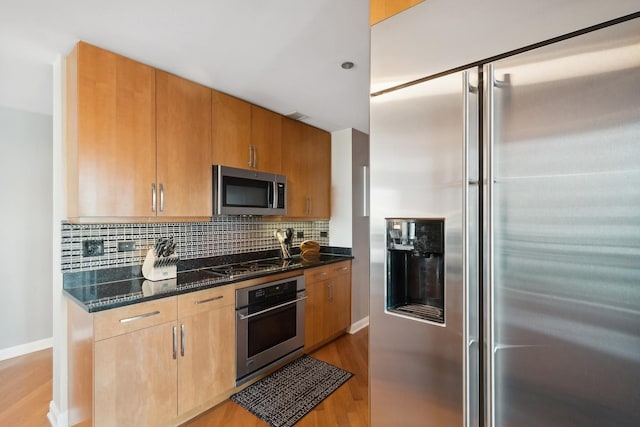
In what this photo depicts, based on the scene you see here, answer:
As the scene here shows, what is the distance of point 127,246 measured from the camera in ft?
7.51

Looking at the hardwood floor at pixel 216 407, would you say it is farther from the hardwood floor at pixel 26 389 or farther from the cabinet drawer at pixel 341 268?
the cabinet drawer at pixel 341 268

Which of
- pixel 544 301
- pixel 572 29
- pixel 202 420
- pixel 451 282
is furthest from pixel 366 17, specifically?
pixel 202 420

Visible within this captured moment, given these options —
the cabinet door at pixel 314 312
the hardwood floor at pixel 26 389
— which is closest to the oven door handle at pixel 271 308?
the cabinet door at pixel 314 312

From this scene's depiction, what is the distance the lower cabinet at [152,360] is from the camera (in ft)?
5.30

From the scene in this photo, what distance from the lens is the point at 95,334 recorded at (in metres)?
1.58

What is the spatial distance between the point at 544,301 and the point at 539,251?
145mm

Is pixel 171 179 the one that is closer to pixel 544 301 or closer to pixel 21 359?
pixel 544 301

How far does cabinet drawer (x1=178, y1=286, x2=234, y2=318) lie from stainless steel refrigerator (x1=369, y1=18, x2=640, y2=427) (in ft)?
4.35

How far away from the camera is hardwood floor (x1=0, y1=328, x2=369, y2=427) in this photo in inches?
79.5

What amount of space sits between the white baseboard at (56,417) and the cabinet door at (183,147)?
4.68 feet

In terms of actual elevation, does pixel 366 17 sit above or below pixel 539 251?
above

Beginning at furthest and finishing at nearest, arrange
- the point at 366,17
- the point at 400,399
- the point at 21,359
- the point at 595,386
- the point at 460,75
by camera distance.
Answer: the point at 21,359, the point at 366,17, the point at 400,399, the point at 460,75, the point at 595,386

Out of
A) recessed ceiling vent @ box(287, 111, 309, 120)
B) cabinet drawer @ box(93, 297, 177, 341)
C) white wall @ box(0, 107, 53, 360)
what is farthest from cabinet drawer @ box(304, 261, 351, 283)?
white wall @ box(0, 107, 53, 360)

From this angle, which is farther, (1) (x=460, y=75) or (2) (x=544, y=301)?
(1) (x=460, y=75)
